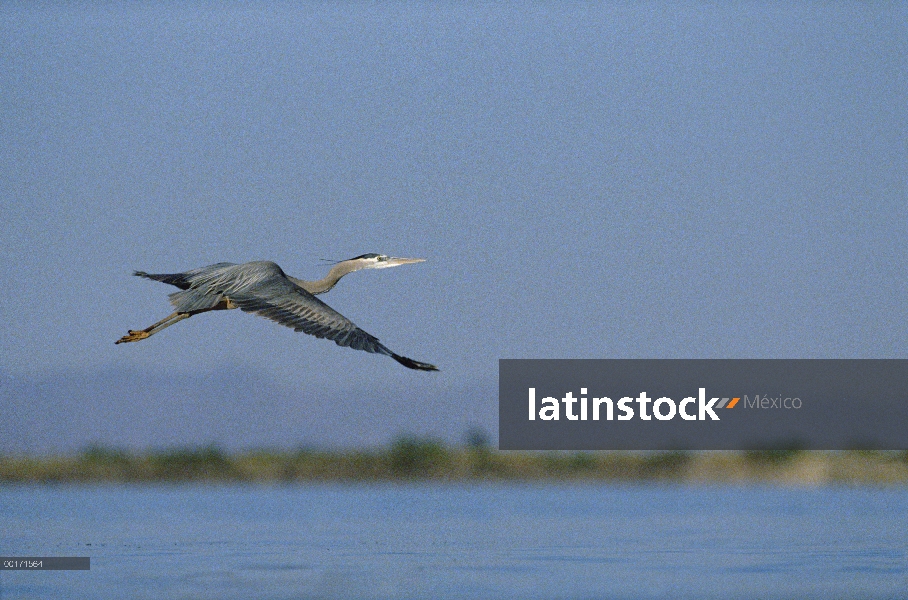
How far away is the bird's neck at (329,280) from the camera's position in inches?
550

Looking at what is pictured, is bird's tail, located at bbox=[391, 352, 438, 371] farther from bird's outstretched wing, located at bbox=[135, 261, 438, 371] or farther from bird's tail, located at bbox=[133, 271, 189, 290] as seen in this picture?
bird's tail, located at bbox=[133, 271, 189, 290]

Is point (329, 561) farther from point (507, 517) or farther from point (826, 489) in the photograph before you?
point (826, 489)

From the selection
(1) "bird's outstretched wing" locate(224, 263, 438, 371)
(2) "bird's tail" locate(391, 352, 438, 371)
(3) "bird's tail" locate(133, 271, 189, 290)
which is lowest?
(2) "bird's tail" locate(391, 352, 438, 371)

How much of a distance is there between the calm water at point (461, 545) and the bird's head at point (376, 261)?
3601 millimetres

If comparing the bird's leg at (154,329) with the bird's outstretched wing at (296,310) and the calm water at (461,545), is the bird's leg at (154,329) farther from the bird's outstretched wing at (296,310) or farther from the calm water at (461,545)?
the calm water at (461,545)

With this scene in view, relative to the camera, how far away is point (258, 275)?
42.1 feet

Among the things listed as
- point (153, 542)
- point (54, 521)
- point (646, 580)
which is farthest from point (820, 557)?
point (54, 521)

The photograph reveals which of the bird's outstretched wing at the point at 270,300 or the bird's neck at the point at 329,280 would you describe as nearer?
the bird's outstretched wing at the point at 270,300

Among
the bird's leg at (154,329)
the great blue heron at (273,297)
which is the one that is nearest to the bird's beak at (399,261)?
the great blue heron at (273,297)

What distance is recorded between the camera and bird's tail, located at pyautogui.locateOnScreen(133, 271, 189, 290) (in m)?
13.7

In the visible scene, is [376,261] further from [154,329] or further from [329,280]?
[154,329]

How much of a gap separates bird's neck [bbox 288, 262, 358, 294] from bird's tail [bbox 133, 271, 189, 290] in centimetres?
125

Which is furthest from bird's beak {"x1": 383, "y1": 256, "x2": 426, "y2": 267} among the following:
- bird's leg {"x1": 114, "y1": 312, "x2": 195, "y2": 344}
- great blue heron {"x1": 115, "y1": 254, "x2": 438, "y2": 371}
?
bird's leg {"x1": 114, "y1": 312, "x2": 195, "y2": 344}

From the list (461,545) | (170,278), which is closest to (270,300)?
(170,278)
